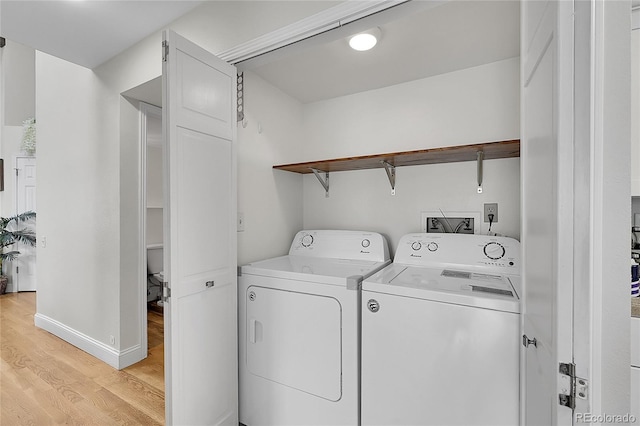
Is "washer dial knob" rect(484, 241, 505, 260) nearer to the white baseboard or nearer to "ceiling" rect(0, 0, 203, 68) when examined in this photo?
"ceiling" rect(0, 0, 203, 68)

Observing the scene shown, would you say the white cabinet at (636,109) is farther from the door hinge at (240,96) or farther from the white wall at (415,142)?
the door hinge at (240,96)

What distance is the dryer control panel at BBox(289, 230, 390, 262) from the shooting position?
2.00 meters

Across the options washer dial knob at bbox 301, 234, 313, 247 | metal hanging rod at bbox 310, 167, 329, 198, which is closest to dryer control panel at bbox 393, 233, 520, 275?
washer dial knob at bbox 301, 234, 313, 247

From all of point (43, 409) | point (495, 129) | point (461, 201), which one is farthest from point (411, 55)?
point (43, 409)

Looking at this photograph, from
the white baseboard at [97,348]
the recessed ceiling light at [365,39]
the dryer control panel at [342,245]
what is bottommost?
the white baseboard at [97,348]

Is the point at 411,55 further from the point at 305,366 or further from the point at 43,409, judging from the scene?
the point at 43,409

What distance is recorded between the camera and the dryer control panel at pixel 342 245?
1995 millimetres

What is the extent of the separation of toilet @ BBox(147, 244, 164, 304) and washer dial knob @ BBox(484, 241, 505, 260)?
366 cm

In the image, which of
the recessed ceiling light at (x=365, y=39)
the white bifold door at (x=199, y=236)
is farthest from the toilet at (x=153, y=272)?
the recessed ceiling light at (x=365, y=39)

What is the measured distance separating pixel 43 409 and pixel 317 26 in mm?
2707

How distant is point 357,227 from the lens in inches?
92.4

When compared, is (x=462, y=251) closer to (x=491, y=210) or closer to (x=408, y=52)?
(x=491, y=210)

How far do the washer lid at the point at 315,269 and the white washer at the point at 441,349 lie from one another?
0.47 ft

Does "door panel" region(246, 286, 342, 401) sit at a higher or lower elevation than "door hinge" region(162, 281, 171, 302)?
lower
